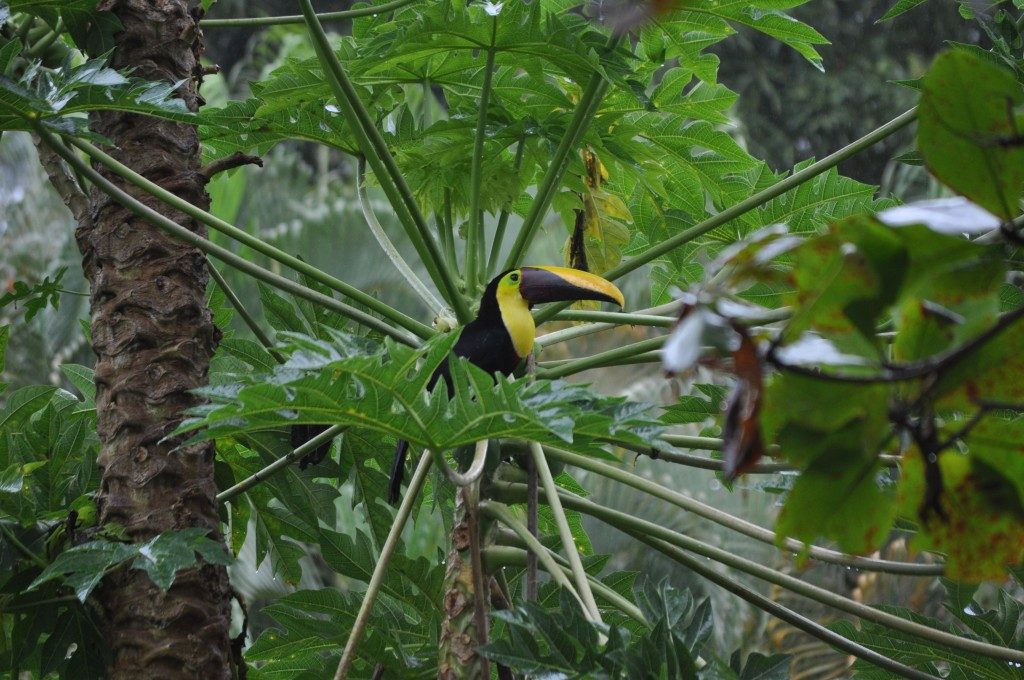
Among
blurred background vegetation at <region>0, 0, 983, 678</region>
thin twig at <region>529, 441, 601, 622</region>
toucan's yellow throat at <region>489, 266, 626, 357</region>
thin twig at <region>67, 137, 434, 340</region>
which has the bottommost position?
blurred background vegetation at <region>0, 0, 983, 678</region>

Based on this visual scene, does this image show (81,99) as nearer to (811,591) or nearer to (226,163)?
(226,163)

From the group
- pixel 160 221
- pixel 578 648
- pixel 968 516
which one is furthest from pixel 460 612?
pixel 968 516

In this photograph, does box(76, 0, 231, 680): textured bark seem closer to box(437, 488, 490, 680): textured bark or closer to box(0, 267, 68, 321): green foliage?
box(0, 267, 68, 321): green foliage

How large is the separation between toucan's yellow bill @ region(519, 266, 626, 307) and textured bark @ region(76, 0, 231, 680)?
54cm

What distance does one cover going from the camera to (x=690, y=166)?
5.65 feet

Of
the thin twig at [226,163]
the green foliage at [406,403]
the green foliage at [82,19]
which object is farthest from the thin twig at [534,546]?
the green foliage at [82,19]

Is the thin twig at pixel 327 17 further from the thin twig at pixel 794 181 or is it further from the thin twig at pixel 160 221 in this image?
the thin twig at pixel 794 181

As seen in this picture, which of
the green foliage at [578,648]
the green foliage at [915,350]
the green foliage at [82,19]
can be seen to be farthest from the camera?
the green foliage at [82,19]

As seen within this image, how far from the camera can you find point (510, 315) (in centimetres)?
179

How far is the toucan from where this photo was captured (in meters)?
1.71

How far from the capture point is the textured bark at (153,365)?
136 centimetres

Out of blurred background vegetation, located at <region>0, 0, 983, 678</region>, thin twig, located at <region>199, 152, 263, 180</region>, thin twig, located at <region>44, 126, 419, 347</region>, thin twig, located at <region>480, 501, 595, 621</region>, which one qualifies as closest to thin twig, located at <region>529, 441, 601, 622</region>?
thin twig, located at <region>480, 501, 595, 621</region>

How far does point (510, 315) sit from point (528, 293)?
0.05 m

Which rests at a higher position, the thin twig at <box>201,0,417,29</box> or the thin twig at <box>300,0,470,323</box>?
the thin twig at <box>201,0,417,29</box>
